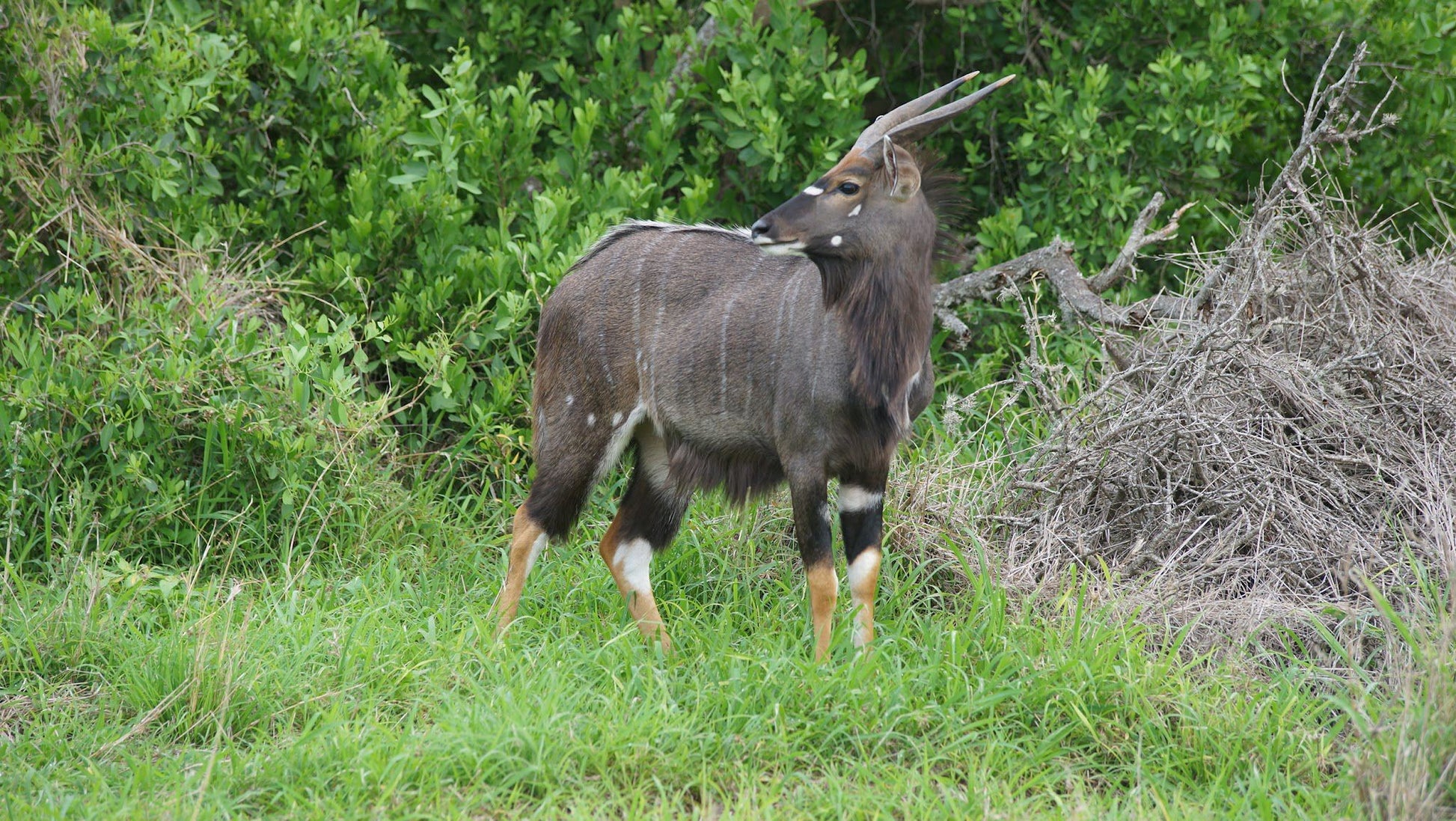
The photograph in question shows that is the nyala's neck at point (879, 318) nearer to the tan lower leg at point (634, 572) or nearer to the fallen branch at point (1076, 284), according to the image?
the tan lower leg at point (634, 572)

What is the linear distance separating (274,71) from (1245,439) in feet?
13.0

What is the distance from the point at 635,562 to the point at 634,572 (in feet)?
0.11

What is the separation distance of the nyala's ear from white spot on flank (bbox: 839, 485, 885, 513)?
0.85 m

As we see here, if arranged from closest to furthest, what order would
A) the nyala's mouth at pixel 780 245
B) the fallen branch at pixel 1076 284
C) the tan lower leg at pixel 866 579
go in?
the nyala's mouth at pixel 780 245 < the tan lower leg at pixel 866 579 < the fallen branch at pixel 1076 284

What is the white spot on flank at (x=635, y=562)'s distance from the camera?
179 inches

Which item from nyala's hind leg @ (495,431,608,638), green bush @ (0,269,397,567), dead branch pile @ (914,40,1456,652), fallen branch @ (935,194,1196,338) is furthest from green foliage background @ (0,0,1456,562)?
dead branch pile @ (914,40,1456,652)

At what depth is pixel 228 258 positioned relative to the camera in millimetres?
5648

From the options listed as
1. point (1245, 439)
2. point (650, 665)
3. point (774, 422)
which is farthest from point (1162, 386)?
point (650, 665)

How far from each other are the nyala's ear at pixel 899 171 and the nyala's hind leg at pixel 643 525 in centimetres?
114

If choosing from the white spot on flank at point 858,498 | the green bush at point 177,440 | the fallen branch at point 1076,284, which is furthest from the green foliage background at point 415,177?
the white spot on flank at point 858,498

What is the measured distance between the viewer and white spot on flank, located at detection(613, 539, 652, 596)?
4.55 m

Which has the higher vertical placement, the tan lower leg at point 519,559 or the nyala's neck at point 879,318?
the nyala's neck at point 879,318

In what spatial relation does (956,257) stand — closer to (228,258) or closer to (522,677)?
(522,677)

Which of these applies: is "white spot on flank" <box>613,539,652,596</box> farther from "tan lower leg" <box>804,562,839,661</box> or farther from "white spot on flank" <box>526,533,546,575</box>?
"tan lower leg" <box>804,562,839,661</box>
